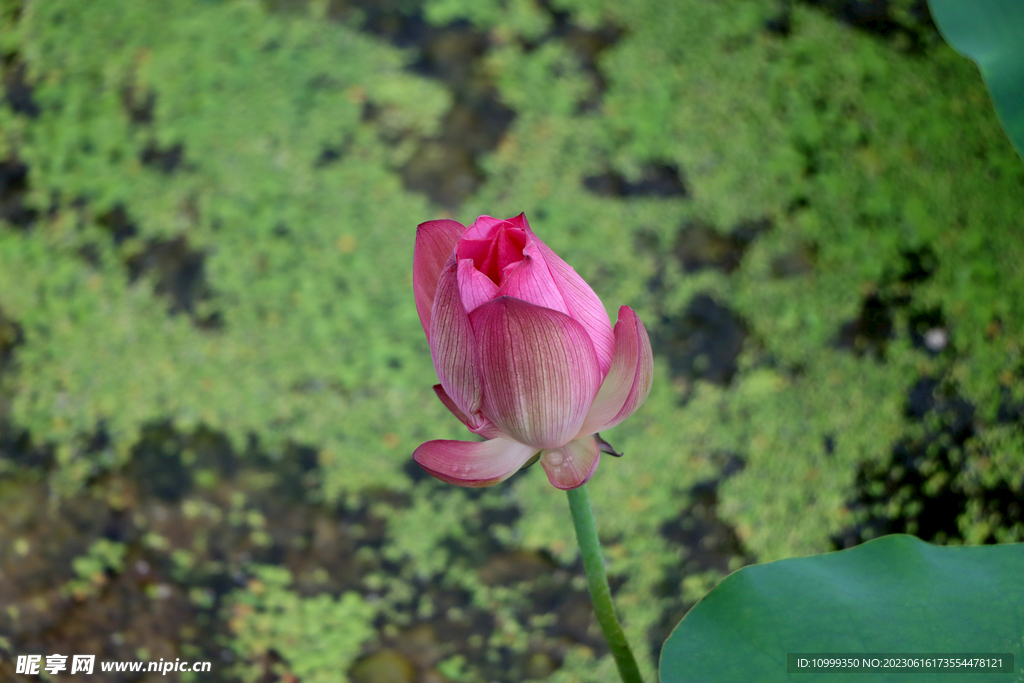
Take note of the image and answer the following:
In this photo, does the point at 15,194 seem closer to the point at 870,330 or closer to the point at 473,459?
the point at 473,459

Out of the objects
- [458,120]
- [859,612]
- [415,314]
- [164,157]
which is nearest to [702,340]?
[415,314]

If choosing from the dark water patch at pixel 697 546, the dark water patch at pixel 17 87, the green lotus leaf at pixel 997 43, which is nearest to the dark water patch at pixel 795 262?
the dark water patch at pixel 697 546

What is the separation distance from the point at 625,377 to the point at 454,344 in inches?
3.1

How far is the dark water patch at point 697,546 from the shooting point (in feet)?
2.86

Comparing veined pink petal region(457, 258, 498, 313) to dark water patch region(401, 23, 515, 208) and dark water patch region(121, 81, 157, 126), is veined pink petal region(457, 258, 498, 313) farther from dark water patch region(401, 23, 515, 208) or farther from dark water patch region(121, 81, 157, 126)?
dark water patch region(121, 81, 157, 126)

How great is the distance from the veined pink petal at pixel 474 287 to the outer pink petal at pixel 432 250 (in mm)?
39

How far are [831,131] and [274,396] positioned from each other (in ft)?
3.07

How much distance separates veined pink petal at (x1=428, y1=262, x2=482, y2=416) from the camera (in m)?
0.28

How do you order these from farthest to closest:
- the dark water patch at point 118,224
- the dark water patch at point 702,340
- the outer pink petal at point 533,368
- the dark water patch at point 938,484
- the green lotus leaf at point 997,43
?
1. the dark water patch at point 118,224
2. the dark water patch at point 702,340
3. the dark water patch at point 938,484
4. the green lotus leaf at point 997,43
5. the outer pink petal at point 533,368

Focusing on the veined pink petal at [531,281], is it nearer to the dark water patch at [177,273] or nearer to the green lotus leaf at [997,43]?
the green lotus leaf at [997,43]

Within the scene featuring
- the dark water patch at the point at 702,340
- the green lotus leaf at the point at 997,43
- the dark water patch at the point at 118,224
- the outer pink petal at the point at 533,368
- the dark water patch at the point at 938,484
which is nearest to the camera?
the outer pink petal at the point at 533,368

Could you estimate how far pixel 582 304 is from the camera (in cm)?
31

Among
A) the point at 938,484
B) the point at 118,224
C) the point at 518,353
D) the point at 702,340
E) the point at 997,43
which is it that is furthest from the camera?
the point at 118,224

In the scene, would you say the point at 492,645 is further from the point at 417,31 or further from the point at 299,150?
the point at 417,31
